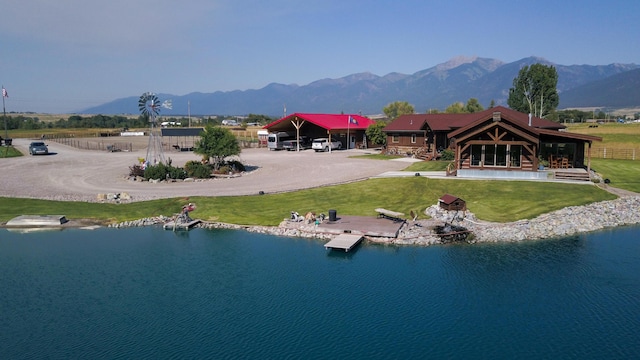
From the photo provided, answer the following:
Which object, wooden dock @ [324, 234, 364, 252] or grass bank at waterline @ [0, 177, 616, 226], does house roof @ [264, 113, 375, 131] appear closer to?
grass bank at waterline @ [0, 177, 616, 226]

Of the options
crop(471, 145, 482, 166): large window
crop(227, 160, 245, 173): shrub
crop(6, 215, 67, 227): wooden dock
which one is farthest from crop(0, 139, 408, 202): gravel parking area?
crop(471, 145, 482, 166): large window

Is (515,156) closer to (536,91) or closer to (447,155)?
(447,155)

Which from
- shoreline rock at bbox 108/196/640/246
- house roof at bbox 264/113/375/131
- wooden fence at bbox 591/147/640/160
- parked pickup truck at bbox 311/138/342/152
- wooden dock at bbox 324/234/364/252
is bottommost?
wooden dock at bbox 324/234/364/252

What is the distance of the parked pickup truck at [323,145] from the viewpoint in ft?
232

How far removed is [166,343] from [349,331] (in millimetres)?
6938

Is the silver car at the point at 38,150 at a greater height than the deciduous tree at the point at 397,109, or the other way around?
the deciduous tree at the point at 397,109

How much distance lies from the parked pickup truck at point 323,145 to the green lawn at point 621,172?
35530mm

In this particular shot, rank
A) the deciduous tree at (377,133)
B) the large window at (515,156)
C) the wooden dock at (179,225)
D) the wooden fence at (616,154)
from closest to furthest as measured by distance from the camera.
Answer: the wooden dock at (179,225)
the large window at (515,156)
the wooden fence at (616,154)
the deciduous tree at (377,133)

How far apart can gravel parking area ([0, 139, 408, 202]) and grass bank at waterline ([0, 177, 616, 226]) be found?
216cm

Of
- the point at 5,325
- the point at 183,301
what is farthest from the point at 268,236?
the point at 5,325

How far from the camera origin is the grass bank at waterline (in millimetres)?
33250

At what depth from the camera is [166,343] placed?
1766cm

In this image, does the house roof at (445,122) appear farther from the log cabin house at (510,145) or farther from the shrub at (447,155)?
the log cabin house at (510,145)

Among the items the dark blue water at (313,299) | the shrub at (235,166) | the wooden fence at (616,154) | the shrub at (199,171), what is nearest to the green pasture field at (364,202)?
the dark blue water at (313,299)
